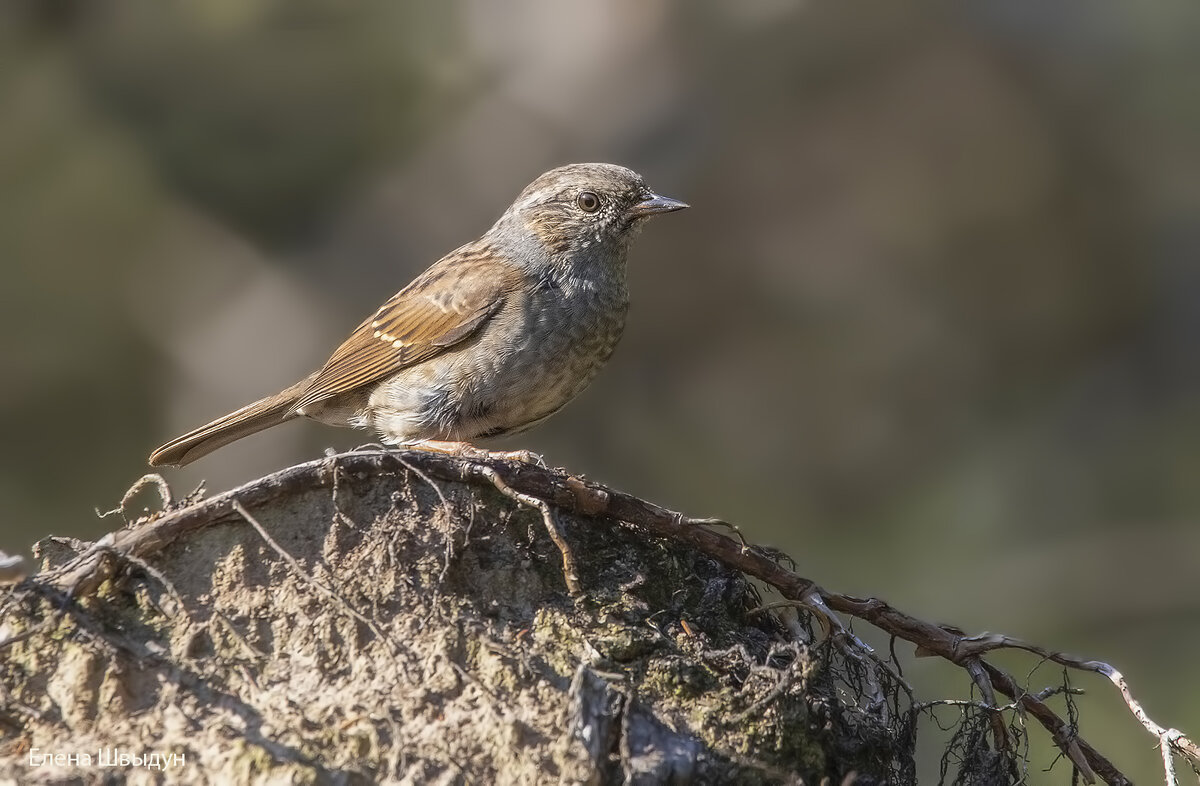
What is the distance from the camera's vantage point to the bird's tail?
5902mm

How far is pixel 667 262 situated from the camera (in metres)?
11.7

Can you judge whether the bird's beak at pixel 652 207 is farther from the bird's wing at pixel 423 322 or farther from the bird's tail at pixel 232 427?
the bird's tail at pixel 232 427

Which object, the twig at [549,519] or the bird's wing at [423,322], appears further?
the bird's wing at [423,322]

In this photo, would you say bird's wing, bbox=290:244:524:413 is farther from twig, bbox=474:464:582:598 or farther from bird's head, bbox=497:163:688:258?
twig, bbox=474:464:582:598

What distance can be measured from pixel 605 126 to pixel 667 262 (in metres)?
1.37

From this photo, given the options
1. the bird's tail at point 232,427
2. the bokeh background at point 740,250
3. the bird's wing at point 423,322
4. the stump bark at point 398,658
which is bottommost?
the stump bark at point 398,658

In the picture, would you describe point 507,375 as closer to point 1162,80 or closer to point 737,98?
point 737,98

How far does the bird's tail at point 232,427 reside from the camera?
19.4ft

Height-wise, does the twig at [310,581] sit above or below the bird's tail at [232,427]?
below

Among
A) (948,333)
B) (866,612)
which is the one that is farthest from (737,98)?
(866,612)

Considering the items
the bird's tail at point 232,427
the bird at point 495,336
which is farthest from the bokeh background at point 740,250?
the bird at point 495,336

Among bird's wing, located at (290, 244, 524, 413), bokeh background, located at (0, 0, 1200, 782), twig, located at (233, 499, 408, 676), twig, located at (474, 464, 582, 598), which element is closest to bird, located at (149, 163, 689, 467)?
bird's wing, located at (290, 244, 524, 413)

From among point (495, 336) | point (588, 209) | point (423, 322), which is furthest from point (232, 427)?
point (588, 209)

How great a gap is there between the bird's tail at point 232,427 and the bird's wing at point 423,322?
0.06 m
